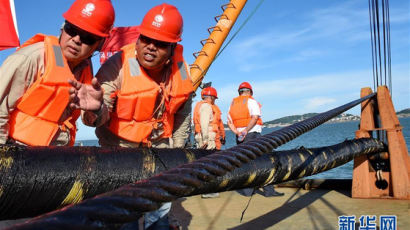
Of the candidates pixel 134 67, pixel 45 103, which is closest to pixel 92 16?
pixel 134 67

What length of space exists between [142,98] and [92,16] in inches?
25.2

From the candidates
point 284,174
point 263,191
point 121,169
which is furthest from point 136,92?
point 263,191

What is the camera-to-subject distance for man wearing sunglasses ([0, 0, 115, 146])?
2.01 m

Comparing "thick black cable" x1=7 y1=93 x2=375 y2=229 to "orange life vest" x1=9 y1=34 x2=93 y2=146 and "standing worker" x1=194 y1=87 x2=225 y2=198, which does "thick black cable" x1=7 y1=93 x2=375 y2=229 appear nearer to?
"orange life vest" x1=9 y1=34 x2=93 y2=146

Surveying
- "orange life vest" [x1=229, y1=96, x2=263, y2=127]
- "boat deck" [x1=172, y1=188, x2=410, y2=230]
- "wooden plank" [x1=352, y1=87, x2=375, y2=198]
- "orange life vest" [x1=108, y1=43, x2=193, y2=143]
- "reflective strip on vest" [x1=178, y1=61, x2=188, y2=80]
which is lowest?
"boat deck" [x1=172, y1=188, x2=410, y2=230]

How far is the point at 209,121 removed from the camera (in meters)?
6.65

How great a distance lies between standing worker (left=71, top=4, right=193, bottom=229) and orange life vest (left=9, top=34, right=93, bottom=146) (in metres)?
0.21

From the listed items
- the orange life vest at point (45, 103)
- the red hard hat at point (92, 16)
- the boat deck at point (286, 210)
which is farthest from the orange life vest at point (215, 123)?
the orange life vest at point (45, 103)

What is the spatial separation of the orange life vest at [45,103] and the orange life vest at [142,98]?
423 millimetres

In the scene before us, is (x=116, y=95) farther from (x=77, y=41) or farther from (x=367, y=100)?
(x=367, y=100)

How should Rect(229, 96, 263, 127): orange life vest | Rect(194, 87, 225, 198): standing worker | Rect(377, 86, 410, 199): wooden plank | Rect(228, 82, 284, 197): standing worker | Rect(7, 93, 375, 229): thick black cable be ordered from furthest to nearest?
Rect(194, 87, 225, 198): standing worker
Rect(229, 96, 263, 127): orange life vest
Rect(228, 82, 284, 197): standing worker
Rect(377, 86, 410, 199): wooden plank
Rect(7, 93, 375, 229): thick black cable

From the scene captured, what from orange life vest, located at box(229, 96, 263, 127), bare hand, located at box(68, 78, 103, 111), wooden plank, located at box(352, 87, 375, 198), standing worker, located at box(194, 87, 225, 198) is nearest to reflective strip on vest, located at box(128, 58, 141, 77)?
bare hand, located at box(68, 78, 103, 111)

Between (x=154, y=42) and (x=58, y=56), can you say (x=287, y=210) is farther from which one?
(x=58, y=56)

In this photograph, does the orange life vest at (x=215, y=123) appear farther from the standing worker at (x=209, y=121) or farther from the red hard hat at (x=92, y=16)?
the red hard hat at (x=92, y=16)
